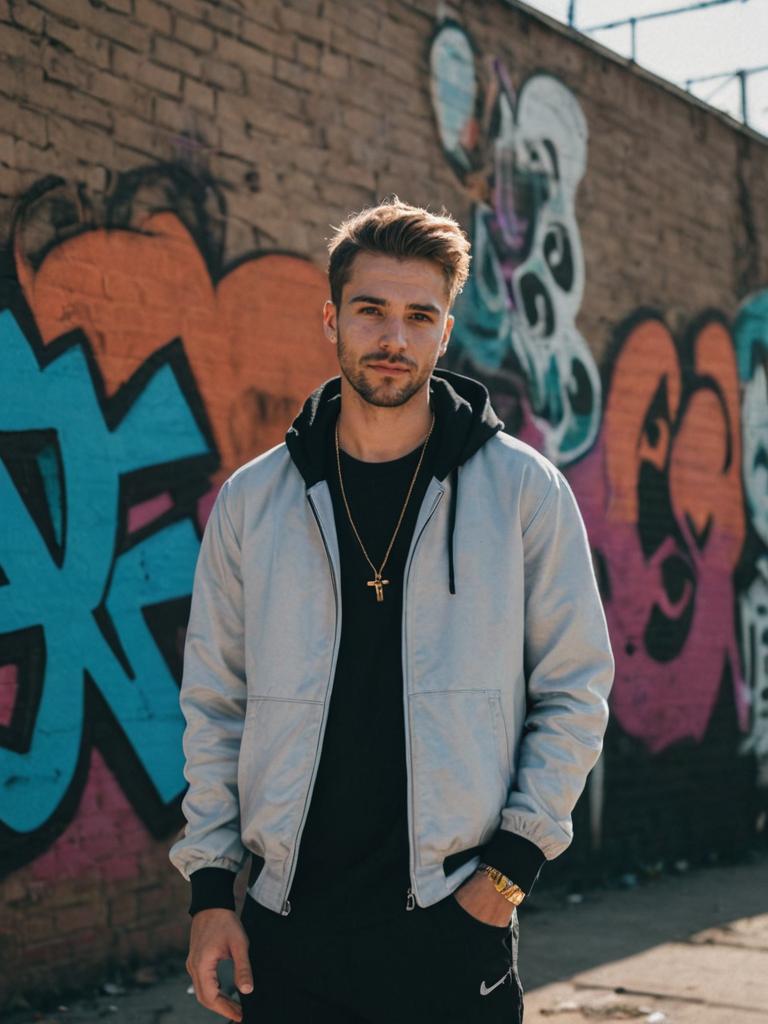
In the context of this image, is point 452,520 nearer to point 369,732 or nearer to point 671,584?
point 369,732

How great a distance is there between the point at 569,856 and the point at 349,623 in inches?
223

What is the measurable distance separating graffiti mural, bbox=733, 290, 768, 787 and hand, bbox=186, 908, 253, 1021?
302 inches

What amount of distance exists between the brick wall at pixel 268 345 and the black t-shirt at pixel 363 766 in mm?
2828

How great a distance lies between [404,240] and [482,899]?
1233 millimetres

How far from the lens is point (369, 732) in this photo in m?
2.48

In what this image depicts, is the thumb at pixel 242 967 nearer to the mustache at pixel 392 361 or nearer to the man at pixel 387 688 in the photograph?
the man at pixel 387 688

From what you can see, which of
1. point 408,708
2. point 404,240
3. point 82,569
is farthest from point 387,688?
point 82,569

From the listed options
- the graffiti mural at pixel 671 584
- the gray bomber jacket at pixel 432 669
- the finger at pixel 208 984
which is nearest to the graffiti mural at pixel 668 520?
the graffiti mural at pixel 671 584

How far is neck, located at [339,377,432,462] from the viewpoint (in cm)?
269

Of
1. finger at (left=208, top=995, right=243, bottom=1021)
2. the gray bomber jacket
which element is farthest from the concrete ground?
the gray bomber jacket

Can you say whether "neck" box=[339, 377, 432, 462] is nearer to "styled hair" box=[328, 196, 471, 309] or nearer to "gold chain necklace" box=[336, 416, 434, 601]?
"gold chain necklace" box=[336, 416, 434, 601]

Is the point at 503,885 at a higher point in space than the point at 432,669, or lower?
lower

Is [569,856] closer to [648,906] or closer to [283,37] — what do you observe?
[648,906]

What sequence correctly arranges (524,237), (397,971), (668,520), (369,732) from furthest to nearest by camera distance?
(668,520), (524,237), (369,732), (397,971)
